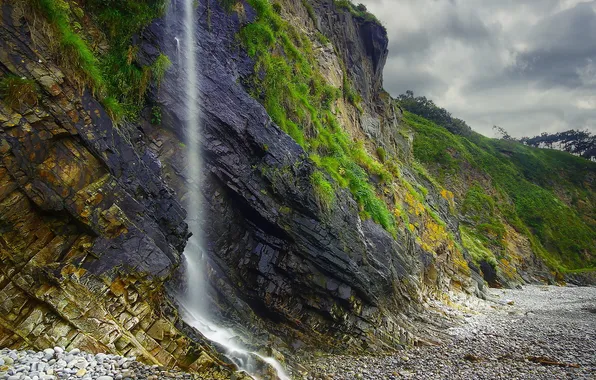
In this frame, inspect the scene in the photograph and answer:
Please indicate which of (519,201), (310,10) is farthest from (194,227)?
(519,201)

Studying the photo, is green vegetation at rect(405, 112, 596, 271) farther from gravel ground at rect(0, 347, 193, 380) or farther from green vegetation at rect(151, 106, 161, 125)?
gravel ground at rect(0, 347, 193, 380)

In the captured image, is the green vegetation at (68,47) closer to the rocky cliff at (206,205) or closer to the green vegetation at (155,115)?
the rocky cliff at (206,205)

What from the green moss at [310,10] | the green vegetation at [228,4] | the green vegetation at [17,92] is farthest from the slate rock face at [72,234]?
the green moss at [310,10]

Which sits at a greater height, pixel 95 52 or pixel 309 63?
pixel 309 63

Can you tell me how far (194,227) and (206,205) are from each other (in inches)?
39.8

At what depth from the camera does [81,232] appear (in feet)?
29.6

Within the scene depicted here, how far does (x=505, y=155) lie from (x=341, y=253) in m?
111

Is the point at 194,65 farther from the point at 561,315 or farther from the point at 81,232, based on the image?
the point at 561,315

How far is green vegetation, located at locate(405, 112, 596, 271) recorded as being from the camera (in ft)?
198

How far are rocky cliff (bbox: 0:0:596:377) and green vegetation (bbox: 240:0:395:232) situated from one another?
0.41 ft

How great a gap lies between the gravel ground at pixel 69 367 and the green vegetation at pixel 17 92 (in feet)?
18.6

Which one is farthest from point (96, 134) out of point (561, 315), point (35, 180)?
point (561, 315)

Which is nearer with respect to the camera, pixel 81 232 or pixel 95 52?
pixel 81 232

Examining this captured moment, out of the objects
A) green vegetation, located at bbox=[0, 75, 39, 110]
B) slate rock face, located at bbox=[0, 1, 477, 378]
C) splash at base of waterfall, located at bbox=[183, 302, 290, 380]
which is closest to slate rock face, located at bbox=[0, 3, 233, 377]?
slate rock face, located at bbox=[0, 1, 477, 378]
